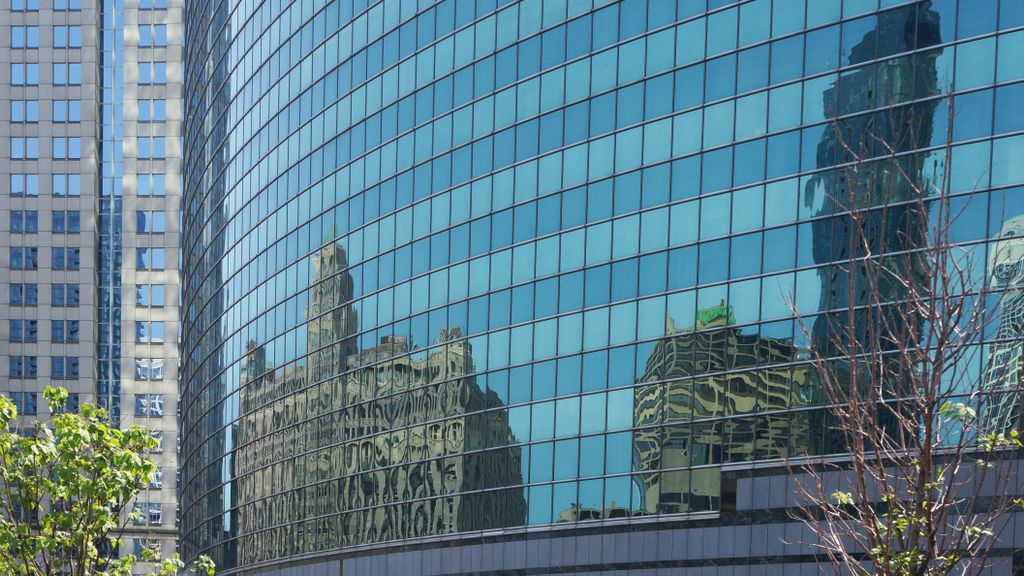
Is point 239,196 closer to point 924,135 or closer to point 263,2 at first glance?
point 263,2

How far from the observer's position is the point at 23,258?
120 meters

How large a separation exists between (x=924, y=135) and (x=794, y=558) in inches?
478

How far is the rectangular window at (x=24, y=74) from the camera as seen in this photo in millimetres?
121125

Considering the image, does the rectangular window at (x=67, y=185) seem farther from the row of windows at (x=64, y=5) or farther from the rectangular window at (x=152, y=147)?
the row of windows at (x=64, y=5)

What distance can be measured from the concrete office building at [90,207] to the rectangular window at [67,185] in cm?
8

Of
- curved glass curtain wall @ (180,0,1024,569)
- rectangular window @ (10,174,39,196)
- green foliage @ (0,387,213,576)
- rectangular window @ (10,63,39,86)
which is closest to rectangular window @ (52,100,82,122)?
rectangular window @ (10,63,39,86)

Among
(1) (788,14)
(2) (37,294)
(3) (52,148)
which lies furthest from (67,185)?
(1) (788,14)

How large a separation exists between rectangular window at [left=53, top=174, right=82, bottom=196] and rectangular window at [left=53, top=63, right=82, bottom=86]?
7930 millimetres

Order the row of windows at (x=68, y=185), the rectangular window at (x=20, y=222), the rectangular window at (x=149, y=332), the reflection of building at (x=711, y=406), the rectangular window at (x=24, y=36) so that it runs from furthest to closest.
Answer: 1. the rectangular window at (x=24, y=36)
2. the rectangular window at (x=20, y=222)
3. the row of windows at (x=68, y=185)
4. the rectangular window at (x=149, y=332)
5. the reflection of building at (x=711, y=406)

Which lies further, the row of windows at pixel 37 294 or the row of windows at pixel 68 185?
the row of windows at pixel 37 294

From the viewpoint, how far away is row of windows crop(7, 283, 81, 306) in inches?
4739

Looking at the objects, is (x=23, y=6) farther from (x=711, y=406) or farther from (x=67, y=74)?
(x=711, y=406)

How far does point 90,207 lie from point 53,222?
12.0 feet

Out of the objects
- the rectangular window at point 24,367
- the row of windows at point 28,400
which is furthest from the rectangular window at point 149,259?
the row of windows at point 28,400
